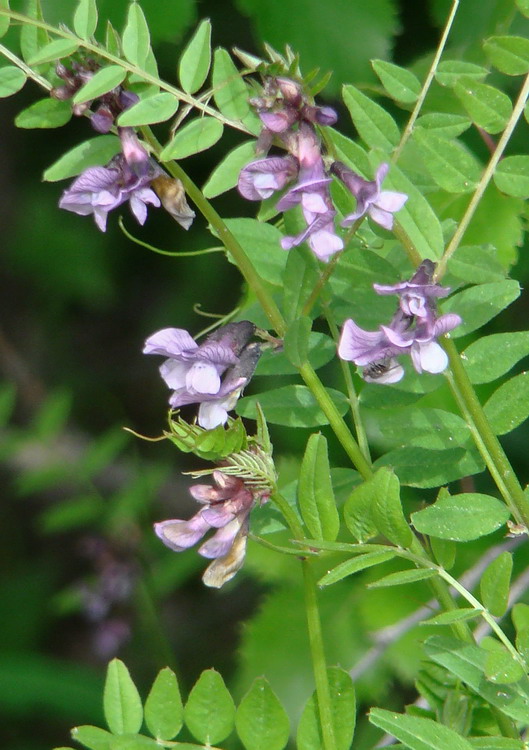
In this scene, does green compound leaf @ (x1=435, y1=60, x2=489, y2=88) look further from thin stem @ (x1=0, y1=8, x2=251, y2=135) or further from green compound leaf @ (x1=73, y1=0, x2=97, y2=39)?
green compound leaf @ (x1=73, y1=0, x2=97, y2=39)

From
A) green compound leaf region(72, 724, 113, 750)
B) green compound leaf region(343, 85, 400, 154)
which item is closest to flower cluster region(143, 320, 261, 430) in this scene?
green compound leaf region(343, 85, 400, 154)

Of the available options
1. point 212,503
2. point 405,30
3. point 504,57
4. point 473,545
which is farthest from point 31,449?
point 504,57

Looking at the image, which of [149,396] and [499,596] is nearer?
[499,596]

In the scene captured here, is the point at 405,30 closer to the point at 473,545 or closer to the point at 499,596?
the point at 473,545

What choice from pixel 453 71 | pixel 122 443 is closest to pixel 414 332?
pixel 453 71

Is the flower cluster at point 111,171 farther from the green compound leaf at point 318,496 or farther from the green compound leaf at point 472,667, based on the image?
the green compound leaf at point 472,667

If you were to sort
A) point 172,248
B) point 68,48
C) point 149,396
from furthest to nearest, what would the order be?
point 149,396, point 172,248, point 68,48
